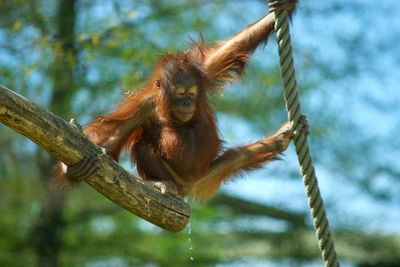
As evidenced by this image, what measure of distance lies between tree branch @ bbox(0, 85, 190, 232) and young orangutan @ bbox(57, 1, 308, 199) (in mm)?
611

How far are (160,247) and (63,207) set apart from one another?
2112 mm

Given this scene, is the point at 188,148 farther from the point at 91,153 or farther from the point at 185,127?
the point at 91,153

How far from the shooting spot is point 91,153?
3.99 meters

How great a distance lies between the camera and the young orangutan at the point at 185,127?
5176 mm

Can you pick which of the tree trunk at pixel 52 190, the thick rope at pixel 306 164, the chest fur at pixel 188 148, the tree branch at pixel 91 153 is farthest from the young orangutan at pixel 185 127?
the tree trunk at pixel 52 190

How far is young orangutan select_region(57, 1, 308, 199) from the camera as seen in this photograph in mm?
5176

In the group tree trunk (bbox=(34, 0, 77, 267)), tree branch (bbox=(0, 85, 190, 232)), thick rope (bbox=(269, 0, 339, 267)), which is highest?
tree trunk (bbox=(34, 0, 77, 267))

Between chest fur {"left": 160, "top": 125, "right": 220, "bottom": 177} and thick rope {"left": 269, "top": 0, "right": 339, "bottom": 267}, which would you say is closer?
thick rope {"left": 269, "top": 0, "right": 339, "bottom": 267}

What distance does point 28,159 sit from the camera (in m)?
13.5

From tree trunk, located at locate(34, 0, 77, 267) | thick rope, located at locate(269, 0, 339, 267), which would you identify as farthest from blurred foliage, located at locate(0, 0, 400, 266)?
thick rope, located at locate(269, 0, 339, 267)

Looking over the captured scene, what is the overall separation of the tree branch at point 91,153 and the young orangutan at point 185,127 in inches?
24.0

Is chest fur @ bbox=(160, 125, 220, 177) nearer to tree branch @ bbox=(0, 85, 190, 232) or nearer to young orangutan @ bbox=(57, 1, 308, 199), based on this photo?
young orangutan @ bbox=(57, 1, 308, 199)

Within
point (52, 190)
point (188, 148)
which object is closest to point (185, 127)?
point (188, 148)

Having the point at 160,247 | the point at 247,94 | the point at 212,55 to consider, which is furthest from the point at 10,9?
the point at 160,247
